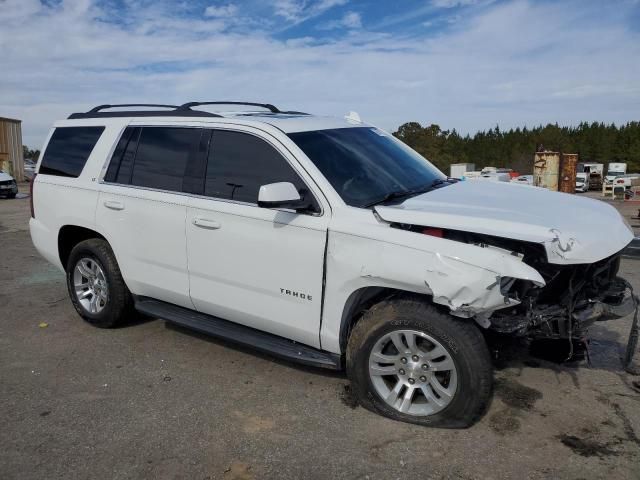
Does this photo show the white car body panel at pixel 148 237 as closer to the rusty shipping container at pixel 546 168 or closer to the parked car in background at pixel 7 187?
the rusty shipping container at pixel 546 168

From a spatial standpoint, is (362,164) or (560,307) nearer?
(560,307)

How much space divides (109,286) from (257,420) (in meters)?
2.14

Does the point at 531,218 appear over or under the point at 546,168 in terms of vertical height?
under

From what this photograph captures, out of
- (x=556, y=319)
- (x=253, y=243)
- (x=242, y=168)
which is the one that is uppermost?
(x=242, y=168)

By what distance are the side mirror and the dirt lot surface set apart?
1365 millimetres

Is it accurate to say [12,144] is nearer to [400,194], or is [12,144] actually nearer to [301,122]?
[301,122]

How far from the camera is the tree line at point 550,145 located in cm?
→ 7394

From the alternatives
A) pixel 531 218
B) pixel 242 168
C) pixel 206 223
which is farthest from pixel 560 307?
pixel 206 223

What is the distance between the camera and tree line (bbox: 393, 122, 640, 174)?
7394 centimetres

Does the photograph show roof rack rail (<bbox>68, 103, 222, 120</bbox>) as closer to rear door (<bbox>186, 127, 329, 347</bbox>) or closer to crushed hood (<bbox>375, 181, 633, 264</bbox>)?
rear door (<bbox>186, 127, 329, 347</bbox>)

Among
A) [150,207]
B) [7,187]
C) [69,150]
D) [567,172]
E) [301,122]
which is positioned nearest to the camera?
[301,122]

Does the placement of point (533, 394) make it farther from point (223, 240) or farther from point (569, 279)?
point (223, 240)

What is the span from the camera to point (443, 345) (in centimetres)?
324

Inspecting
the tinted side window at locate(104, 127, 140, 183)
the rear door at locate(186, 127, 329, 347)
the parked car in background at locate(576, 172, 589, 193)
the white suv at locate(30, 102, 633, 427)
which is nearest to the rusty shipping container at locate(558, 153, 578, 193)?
the white suv at locate(30, 102, 633, 427)
